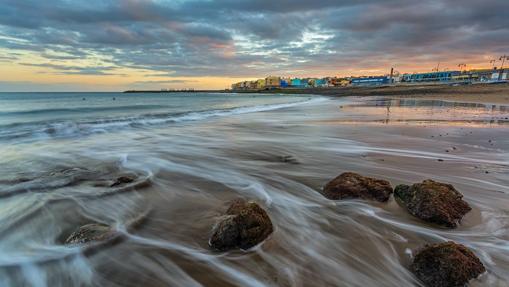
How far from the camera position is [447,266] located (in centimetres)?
288

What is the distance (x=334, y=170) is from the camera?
683 centimetres

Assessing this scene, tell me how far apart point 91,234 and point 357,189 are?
159 inches

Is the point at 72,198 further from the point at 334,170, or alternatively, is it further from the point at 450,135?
the point at 450,135

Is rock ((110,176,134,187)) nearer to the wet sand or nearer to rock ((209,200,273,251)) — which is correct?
rock ((209,200,273,251))

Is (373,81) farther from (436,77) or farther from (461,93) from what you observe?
(461,93)

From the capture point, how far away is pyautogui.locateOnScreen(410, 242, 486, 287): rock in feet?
9.36

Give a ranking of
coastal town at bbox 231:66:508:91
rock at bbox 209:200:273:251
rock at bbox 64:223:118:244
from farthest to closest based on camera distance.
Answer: coastal town at bbox 231:66:508:91 → rock at bbox 64:223:118:244 → rock at bbox 209:200:273:251

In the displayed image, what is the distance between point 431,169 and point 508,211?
2.22m

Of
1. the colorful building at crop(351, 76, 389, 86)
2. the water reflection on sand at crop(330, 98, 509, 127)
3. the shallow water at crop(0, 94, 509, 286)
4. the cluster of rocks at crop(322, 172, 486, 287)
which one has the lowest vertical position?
the shallow water at crop(0, 94, 509, 286)

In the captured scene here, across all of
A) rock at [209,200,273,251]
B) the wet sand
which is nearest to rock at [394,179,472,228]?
rock at [209,200,273,251]

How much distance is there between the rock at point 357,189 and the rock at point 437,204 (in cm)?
41

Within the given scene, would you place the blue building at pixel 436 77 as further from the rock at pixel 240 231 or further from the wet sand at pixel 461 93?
the rock at pixel 240 231

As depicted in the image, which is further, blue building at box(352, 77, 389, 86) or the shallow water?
blue building at box(352, 77, 389, 86)

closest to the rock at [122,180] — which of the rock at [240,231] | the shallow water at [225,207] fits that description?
the shallow water at [225,207]
